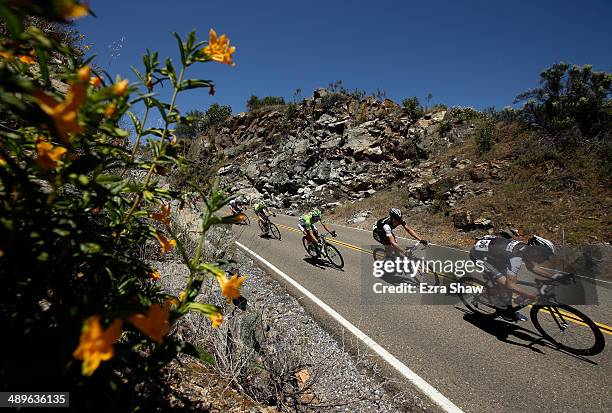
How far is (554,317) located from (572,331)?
0.29 m

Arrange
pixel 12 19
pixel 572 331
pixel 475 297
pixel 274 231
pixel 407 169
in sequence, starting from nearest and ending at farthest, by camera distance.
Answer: pixel 12 19 → pixel 572 331 → pixel 475 297 → pixel 274 231 → pixel 407 169

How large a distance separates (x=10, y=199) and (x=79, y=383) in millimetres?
563

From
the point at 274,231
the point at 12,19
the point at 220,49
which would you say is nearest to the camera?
the point at 12,19

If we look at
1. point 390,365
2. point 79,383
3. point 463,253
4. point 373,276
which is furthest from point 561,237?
point 79,383

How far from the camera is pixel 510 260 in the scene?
191 inches

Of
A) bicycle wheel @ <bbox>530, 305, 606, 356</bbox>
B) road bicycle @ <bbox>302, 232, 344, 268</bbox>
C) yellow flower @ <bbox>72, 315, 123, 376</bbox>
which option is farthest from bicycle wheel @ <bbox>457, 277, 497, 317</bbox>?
yellow flower @ <bbox>72, 315, 123, 376</bbox>

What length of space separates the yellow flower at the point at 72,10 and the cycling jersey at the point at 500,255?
5.54 m

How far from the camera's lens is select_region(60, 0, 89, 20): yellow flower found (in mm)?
646

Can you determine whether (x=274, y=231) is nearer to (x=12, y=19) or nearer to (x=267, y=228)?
(x=267, y=228)

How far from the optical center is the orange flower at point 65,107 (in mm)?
672

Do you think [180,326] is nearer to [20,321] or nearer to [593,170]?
[20,321]

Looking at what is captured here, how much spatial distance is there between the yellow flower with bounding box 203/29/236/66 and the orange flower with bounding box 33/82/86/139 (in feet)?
2.84

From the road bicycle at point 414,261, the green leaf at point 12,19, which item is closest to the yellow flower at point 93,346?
the green leaf at point 12,19

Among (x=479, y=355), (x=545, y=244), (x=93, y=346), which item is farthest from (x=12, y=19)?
(x=545, y=244)
